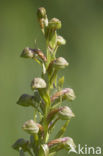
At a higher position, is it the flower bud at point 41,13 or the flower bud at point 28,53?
the flower bud at point 41,13

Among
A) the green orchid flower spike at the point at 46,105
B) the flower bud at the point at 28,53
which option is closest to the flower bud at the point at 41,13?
the green orchid flower spike at the point at 46,105

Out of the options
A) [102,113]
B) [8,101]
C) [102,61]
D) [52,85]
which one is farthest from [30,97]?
[102,61]

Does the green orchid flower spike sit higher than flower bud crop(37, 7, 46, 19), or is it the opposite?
flower bud crop(37, 7, 46, 19)

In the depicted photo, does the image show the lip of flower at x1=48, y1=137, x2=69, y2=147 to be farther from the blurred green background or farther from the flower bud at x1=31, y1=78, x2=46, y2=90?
the blurred green background

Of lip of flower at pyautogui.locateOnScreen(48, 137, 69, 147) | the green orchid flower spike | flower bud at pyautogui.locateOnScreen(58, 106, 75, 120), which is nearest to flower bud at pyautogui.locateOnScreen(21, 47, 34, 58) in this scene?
the green orchid flower spike

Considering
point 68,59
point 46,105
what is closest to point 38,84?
point 46,105

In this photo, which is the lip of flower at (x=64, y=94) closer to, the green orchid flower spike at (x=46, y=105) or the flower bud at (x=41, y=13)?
the green orchid flower spike at (x=46, y=105)
